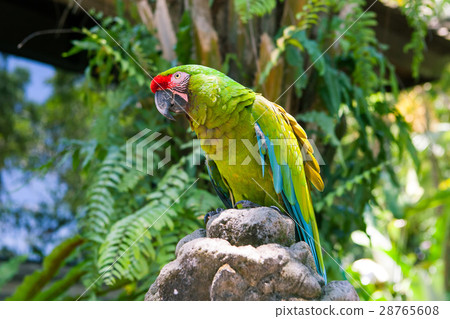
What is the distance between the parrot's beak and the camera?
31.6 inches

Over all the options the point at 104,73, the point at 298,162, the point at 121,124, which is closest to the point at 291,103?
the point at 298,162

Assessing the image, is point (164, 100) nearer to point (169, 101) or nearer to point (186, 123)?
Result: point (169, 101)

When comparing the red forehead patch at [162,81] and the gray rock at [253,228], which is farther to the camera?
the red forehead patch at [162,81]

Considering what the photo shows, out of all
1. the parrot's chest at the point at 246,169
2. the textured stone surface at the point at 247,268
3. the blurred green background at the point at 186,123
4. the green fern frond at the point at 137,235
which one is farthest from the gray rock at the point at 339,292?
the green fern frond at the point at 137,235

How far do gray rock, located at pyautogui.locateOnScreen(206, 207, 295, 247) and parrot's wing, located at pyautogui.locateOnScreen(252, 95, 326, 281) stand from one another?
129mm

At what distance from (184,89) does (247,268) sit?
0.36 m

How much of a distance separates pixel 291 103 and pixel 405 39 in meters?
1.25

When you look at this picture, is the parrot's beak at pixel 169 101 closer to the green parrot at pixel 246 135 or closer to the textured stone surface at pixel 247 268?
the green parrot at pixel 246 135

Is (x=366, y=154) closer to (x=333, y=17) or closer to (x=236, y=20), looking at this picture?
(x=333, y=17)

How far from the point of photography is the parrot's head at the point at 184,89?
797 millimetres

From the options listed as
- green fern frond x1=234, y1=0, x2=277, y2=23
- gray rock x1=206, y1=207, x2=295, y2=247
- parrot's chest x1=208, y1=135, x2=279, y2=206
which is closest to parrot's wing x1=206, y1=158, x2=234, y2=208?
parrot's chest x1=208, y1=135, x2=279, y2=206

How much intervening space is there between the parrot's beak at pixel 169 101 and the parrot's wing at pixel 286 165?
0.15m

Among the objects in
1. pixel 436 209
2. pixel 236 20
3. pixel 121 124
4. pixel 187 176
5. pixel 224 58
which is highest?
pixel 236 20

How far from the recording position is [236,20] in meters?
1.48
